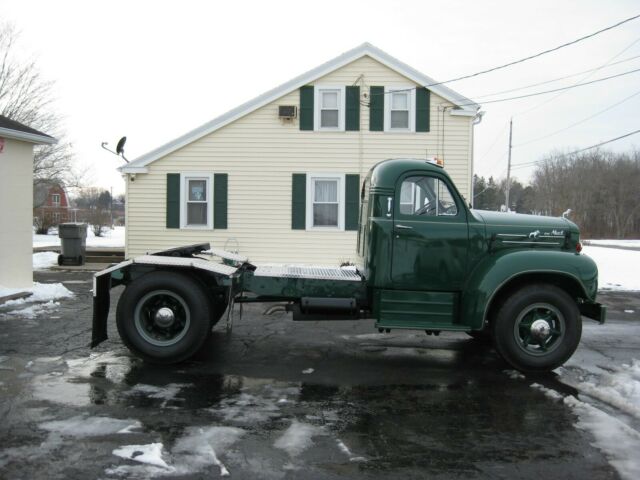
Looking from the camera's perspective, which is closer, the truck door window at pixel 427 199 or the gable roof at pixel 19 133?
the truck door window at pixel 427 199

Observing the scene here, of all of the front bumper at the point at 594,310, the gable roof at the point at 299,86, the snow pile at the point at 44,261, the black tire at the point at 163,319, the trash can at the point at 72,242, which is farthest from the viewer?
the snow pile at the point at 44,261

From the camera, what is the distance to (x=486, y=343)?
779cm

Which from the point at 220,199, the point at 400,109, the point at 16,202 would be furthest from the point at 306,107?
the point at 16,202

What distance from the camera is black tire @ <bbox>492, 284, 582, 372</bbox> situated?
20.2 ft

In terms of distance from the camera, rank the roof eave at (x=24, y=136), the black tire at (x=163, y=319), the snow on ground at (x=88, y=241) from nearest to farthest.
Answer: the black tire at (x=163, y=319), the roof eave at (x=24, y=136), the snow on ground at (x=88, y=241)

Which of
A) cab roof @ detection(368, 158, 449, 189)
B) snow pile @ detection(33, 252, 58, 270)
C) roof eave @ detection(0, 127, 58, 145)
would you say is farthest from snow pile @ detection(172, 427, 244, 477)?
snow pile @ detection(33, 252, 58, 270)

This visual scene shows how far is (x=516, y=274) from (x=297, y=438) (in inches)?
124

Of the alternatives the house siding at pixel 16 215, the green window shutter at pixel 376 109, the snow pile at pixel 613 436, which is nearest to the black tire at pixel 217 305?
the snow pile at pixel 613 436

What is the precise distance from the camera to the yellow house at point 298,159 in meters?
16.3

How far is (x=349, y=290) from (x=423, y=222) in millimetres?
1145

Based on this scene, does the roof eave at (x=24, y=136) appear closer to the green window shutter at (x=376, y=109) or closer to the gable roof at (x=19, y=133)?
the gable roof at (x=19, y=133)

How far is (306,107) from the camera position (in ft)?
53.8

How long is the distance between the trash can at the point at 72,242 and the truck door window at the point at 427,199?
42.9ft

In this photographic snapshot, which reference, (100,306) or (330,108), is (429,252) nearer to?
(100,306)
